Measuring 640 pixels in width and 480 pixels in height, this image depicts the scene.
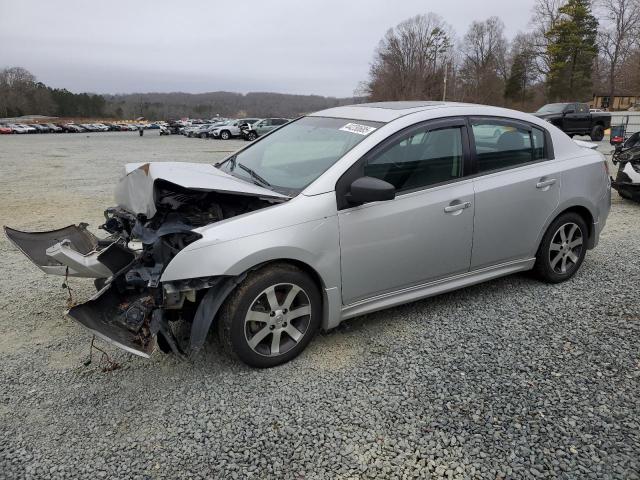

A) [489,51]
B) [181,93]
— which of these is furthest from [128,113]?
[489,51]

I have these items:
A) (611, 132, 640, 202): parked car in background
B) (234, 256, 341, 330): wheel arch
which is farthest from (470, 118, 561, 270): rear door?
(611, 132, 640, 202): parked car in background

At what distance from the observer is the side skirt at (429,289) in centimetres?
337

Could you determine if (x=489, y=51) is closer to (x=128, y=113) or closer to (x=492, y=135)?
(x=492, y=135)

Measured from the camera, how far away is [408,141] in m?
3.46

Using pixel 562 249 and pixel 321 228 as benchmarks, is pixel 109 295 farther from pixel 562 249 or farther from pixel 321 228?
pixel 562 249

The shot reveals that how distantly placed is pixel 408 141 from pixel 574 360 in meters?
1.90

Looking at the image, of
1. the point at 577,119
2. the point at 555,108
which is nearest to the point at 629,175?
the point at 577,119

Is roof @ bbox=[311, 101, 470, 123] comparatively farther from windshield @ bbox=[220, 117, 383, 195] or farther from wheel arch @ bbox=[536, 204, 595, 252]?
wheel arch @ bbox=[536, 204, 595, 252]

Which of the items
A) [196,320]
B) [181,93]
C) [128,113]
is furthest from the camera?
[181,93]

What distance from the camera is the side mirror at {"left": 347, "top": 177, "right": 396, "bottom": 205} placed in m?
3.03

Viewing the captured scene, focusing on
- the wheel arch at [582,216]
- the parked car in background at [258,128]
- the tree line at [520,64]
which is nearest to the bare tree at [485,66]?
the tree line at [520,64]

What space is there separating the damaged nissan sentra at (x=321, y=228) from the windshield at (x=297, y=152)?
0.06ft

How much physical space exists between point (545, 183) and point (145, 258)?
129 inches

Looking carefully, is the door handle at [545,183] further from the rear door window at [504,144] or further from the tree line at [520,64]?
the tree line at [520,64]
